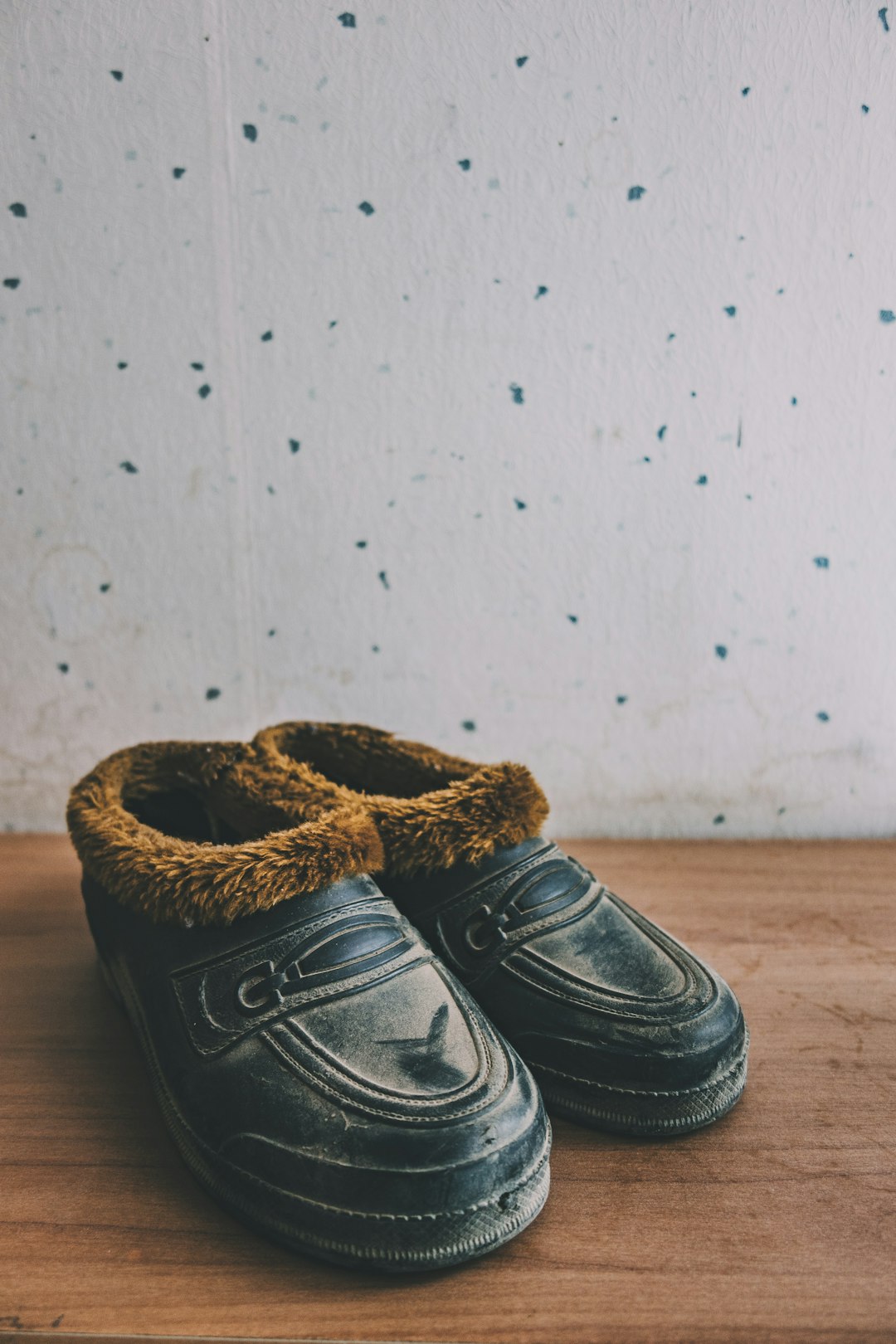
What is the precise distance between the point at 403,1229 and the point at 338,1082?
2.8 inches

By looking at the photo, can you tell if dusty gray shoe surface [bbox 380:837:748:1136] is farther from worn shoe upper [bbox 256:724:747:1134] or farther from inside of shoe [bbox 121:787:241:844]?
inside of shoe [bbox 121:787:241:844]

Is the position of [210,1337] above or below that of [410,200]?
below

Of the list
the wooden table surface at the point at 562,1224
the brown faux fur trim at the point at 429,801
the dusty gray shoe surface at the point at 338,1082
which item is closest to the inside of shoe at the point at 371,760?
the brown faux fur trim at the point at 429,801

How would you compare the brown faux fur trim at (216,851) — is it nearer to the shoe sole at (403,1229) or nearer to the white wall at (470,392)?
the shoe sole at (403,1229)

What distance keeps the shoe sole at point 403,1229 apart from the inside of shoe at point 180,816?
0.28m

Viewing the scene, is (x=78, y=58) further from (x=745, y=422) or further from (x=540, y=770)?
(x=540, y=770)

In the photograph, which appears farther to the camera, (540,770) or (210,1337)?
(540,770)

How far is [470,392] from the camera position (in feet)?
2.70

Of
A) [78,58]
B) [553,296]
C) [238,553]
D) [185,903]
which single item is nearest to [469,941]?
[185,903]

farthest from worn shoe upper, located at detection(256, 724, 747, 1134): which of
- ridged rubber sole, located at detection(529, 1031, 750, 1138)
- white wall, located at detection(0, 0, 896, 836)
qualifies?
white wall, located at detection(0, 0, 896, 836)

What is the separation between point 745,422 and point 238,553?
51 centimetres

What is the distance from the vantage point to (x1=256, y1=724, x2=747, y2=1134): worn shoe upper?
476mm

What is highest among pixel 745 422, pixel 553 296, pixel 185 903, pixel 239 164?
pixel 239 164

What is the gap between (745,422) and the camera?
32.5 inches
